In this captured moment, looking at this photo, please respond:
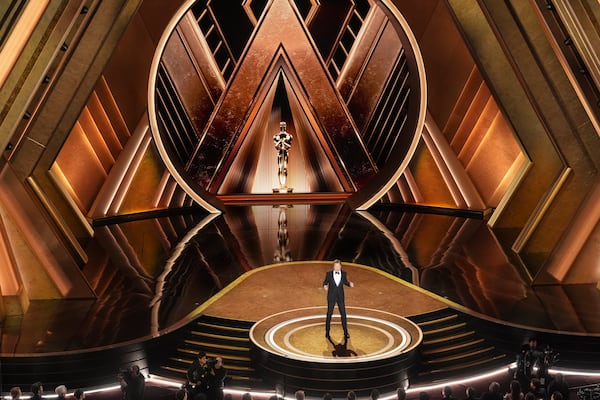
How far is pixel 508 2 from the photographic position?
9.32 m

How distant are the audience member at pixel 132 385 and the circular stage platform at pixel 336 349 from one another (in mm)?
1150

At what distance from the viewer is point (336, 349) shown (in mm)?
5949

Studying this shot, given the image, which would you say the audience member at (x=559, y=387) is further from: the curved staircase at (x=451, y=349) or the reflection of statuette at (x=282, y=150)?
the reflection of statuette at (x=282, y=150)

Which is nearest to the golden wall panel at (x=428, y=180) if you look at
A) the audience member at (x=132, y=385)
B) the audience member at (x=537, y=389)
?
the audience member at (x=537, y=389)

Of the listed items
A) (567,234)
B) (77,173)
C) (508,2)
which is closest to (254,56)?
(77,173)

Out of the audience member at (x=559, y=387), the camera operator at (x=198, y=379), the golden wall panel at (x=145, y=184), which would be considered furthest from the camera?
the golden wall panel at (x=145, y=184)

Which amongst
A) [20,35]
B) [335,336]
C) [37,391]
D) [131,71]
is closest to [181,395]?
[37,391]

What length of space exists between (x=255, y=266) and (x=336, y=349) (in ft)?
11.2

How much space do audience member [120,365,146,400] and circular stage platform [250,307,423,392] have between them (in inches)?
45.3

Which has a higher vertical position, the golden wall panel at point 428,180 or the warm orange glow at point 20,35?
the golden wall panel at point 428,180

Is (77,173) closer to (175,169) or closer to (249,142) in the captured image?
(175,169)

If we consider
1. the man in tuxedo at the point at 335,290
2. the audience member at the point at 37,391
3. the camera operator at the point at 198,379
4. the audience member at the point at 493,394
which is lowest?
the audience member at the point at 37,391

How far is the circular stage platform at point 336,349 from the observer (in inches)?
215

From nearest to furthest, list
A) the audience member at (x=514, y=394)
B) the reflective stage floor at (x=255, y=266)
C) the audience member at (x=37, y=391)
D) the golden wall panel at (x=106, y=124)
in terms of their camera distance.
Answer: the audience member at (x=514, y=394)
the audience member at (x=37, y=391)
the reflective stage floor at (x=255, y=266)
the golden wall panel at (x=106, y=124)
